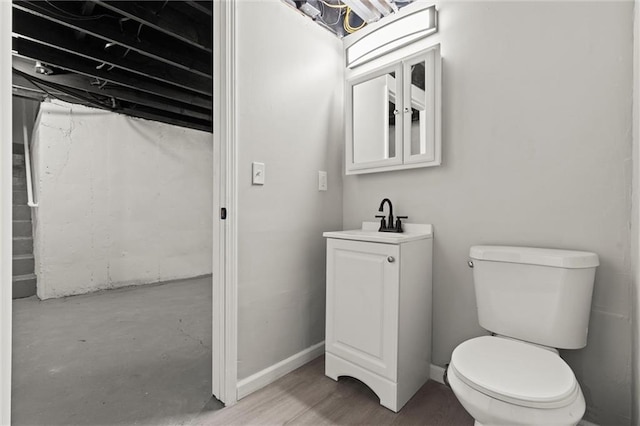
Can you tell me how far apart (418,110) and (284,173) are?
835mm

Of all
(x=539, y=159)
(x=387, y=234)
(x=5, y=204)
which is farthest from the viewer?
(x=387, y=234)

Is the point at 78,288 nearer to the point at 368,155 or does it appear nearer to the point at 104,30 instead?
the point at 104,30

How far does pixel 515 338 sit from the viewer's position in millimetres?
1268

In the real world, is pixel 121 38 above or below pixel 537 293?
above

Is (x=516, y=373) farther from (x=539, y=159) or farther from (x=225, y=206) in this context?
(x=225, y=206)

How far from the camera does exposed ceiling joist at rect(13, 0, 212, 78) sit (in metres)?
1.88

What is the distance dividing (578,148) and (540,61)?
435 mm

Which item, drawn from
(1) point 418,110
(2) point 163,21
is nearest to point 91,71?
(2) point 163,21

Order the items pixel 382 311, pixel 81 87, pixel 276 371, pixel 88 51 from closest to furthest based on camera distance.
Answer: pixel 382 311, pixel 276 371, pixel 88 51, pixel 81 87

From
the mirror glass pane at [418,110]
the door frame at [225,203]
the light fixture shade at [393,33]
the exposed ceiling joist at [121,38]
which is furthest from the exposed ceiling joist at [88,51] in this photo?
the mirror glass pane at [418,110]

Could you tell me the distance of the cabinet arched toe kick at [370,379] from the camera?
1.43 meters

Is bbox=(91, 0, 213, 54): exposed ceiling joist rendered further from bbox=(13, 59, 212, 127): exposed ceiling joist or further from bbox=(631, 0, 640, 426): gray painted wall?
bbox=(631, 0, 640, 426): gray painted wall

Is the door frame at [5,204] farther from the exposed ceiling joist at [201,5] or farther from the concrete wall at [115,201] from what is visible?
the concrete wall at [115,201]

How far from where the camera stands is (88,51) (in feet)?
7.82
